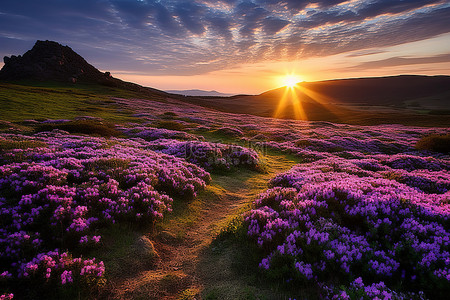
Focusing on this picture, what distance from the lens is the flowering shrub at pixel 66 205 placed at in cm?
465

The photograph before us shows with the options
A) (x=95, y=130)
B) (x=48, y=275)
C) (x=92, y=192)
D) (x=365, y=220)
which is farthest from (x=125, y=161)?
(x=95, y=130)

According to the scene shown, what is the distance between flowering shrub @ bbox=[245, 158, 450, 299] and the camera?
14.7ft

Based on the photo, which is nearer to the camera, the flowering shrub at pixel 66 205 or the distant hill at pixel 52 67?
the flowering shrub at pixel 66 205

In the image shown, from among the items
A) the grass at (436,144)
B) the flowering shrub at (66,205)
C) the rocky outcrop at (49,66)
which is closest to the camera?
the flowering shrub at (66,205)

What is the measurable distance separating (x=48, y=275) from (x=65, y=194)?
3116 mm

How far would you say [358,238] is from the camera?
212 inches

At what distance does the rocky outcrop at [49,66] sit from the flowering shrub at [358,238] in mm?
132828

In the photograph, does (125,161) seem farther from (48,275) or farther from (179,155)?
(48,275)

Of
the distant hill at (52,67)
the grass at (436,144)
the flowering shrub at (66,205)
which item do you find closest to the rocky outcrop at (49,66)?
the distant hill at (52,67)

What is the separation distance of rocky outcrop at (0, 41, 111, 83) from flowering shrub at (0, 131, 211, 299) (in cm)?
12645

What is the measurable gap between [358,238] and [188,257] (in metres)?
4.33

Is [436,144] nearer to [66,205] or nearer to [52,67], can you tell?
[66,205]

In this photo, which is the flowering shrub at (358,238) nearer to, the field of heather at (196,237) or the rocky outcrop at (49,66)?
the field of heather at (196,237)

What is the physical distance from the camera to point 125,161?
417 inches
